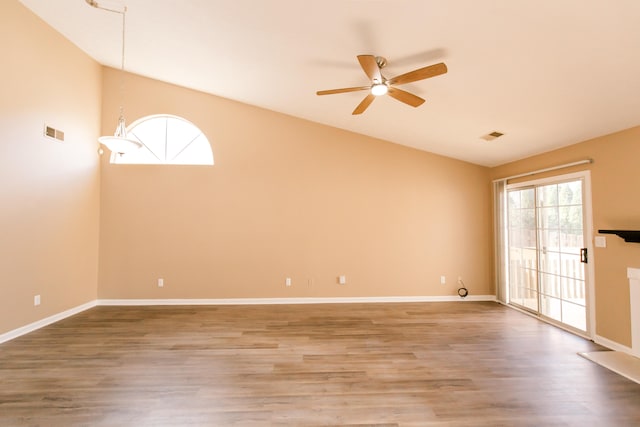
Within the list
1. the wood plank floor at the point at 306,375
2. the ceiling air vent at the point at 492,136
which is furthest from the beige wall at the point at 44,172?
the ceiling air vent at the point at 492,136

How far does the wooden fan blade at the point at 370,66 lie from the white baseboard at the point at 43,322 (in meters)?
4.73

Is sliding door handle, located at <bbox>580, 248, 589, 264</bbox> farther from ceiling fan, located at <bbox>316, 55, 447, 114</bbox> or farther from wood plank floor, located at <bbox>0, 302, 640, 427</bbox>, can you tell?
ceiling fan, located at <bbox>316, 55, 447, 114</bbox>

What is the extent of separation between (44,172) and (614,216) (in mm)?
6887

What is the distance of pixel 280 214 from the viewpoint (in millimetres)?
4703

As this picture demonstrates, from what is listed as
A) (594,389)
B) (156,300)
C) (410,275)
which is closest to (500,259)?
(410,275)

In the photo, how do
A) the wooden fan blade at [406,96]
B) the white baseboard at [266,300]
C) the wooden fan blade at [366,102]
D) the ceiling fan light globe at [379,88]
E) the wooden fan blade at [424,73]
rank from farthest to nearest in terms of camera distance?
the white baseboard at [266,300], the wooden fan blade at [366,102], the wooden fan blade at [406,96], the ceiling fan light globe at [379,88], the wooden fan blade at [424,73]

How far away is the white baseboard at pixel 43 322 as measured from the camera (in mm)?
3111

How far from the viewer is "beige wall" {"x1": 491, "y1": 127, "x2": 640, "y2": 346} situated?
2816 millimetres

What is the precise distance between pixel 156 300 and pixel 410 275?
14.2 feet

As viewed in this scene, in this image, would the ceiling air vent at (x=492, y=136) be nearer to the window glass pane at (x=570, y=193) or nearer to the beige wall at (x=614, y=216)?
the beige wall at (x=614, y=216)

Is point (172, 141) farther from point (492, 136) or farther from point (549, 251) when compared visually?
point (549, 251)

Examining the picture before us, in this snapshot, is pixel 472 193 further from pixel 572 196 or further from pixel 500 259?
pixel 572 196

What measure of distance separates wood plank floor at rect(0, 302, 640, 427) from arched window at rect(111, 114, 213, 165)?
259cm

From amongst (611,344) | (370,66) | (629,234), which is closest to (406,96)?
(370,66)
